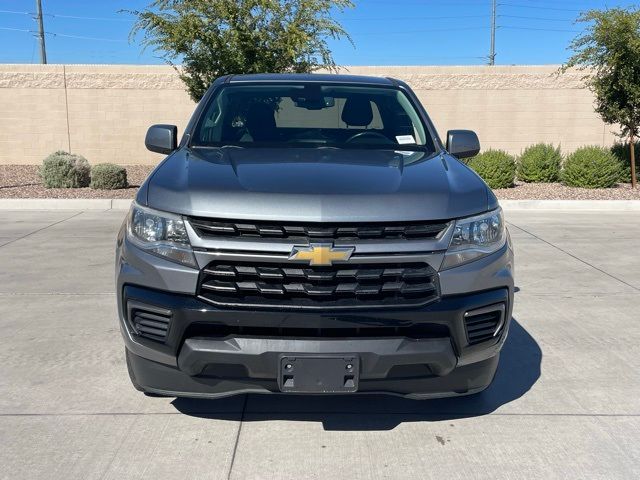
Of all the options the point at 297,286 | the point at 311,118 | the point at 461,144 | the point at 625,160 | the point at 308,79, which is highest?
the point at 308,79

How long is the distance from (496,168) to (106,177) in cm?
839

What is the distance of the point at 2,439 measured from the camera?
138 inches

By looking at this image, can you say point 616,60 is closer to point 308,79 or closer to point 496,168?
point 496,168

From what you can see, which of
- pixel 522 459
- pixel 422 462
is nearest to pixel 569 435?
pixel 522 459

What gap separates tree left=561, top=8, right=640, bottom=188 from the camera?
13086 mm

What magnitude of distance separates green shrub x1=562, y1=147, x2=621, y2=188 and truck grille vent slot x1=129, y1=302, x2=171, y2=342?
1326 centimetres

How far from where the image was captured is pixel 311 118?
15.5 feet

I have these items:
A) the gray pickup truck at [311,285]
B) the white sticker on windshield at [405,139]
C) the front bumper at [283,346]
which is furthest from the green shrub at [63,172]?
the front bumper at [283,346]

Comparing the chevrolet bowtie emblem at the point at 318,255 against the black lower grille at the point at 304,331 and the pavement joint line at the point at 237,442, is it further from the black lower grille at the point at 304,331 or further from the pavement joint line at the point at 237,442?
the pavement joint line at the point at 237,442

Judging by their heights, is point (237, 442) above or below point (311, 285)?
below

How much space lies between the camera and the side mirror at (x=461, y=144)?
4.62 m

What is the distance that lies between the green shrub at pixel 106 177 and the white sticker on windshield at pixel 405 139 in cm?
1077

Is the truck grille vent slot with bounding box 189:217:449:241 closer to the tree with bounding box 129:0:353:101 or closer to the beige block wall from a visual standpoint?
the tree with bounding box 129:0:353:101

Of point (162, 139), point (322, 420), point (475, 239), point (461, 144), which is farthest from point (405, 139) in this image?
point (322, 420)
